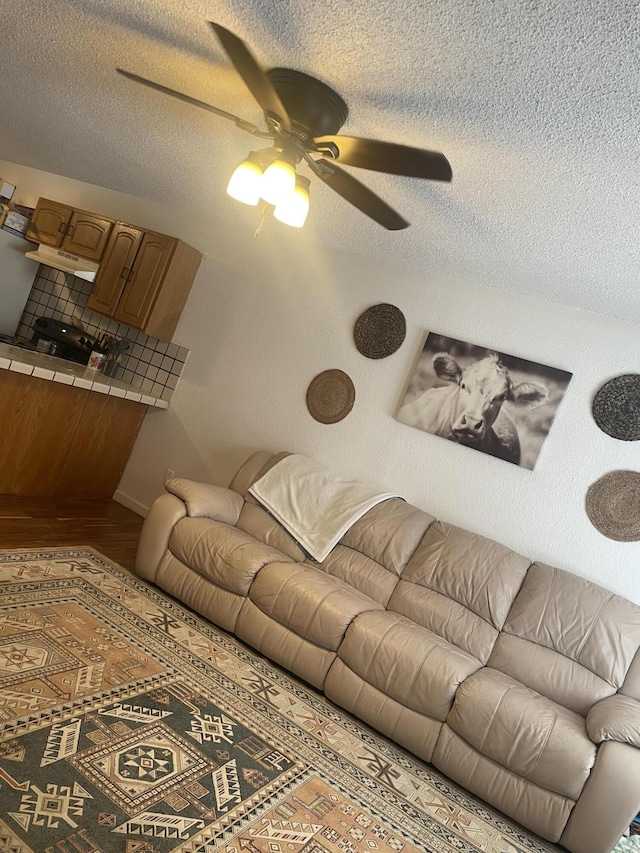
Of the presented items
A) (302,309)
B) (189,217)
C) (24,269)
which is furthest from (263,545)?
(24,269)

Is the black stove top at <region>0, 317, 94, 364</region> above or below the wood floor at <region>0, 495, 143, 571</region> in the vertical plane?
above

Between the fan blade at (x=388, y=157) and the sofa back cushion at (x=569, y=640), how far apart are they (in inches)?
85.2

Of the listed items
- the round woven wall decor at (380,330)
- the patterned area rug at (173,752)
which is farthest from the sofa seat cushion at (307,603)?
the round woven wall decor at (380,330)

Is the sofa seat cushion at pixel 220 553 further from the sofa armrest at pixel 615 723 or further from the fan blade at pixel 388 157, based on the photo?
the fan blade at pixel 388 157

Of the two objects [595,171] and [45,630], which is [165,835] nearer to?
[45,630]

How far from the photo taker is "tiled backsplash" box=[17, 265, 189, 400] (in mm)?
4938

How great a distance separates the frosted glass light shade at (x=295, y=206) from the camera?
222 cm

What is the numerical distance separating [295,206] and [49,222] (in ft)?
12.0

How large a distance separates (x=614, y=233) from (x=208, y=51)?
170 centimetres

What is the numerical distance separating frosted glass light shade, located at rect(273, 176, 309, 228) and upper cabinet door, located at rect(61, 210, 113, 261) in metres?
3.01

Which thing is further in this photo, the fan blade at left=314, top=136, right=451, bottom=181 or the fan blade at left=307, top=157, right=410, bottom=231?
the fan blade at left=307, top=157, right=410, bottom=231

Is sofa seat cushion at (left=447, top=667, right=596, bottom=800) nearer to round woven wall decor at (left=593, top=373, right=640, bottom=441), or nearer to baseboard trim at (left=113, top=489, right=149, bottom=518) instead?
round woven wall decor at (left=593, top=373, right=640, bottom=441)

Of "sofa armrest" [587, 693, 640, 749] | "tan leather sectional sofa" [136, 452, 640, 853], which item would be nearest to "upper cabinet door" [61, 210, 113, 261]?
"tan leather sectional sofa" [136, 452, 640, 853]

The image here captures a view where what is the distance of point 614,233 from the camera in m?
2.53
